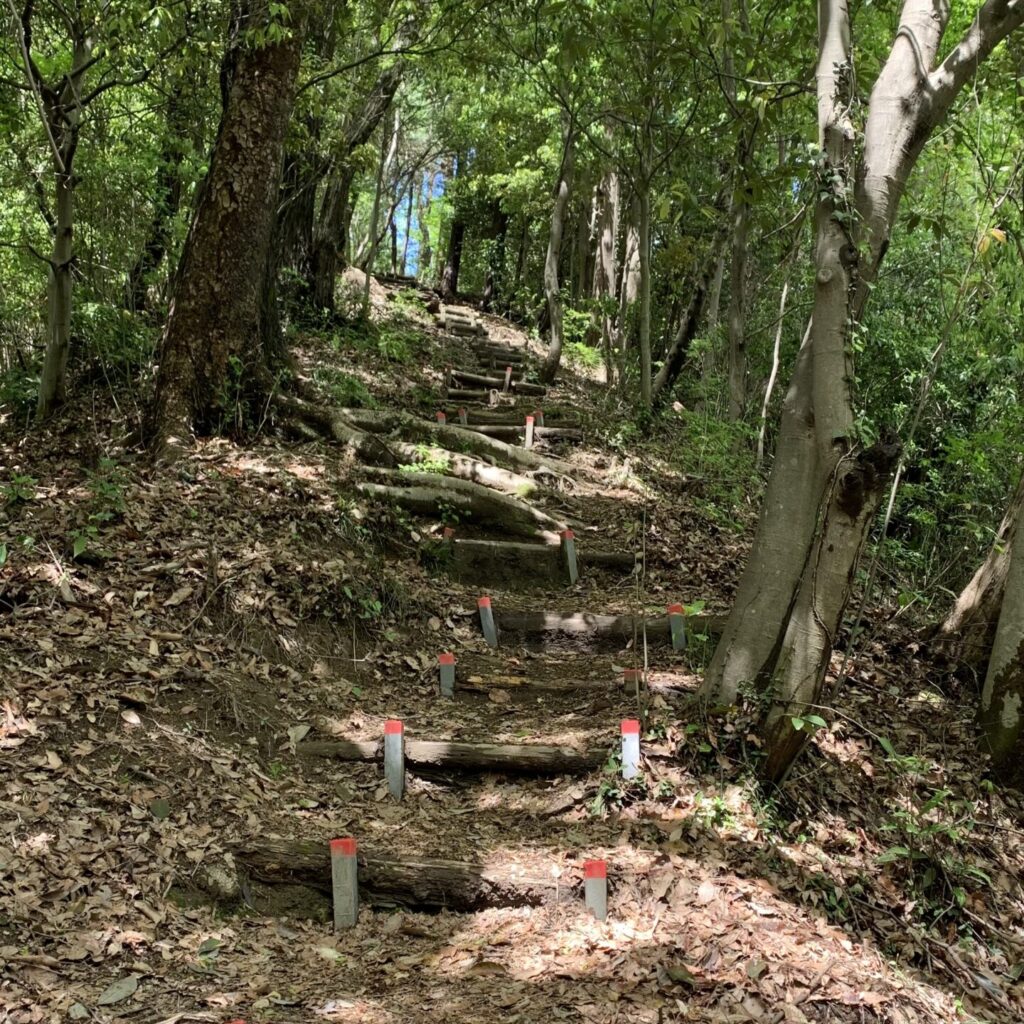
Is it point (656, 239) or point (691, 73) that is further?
point (656, 239)

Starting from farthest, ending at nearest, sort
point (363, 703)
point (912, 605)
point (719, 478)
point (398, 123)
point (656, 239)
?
point (398, 123), point (656, 239), point (719, 478), point (912, 605), point (363, 703)

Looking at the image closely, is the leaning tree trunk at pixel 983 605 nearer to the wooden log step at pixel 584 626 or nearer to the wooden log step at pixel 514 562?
the wooden log step at pixel 584 626

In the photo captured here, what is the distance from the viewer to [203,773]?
4020mm

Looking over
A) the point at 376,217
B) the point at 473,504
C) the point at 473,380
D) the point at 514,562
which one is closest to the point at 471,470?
the point at 473,504

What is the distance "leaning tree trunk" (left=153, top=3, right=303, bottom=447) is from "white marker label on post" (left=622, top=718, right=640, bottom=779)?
176 inches

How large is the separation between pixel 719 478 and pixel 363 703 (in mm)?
5632

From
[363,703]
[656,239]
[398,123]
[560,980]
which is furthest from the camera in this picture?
[398,123]

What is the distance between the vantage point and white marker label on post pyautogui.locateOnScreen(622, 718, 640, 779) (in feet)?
13.6

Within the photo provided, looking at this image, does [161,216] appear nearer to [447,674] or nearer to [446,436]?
[446,436]

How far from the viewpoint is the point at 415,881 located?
3633 mm

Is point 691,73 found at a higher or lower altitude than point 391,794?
higher

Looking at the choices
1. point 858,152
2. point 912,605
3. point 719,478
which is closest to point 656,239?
point 719,478

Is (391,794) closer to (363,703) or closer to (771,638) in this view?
(363,703)

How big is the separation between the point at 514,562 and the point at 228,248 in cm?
357
